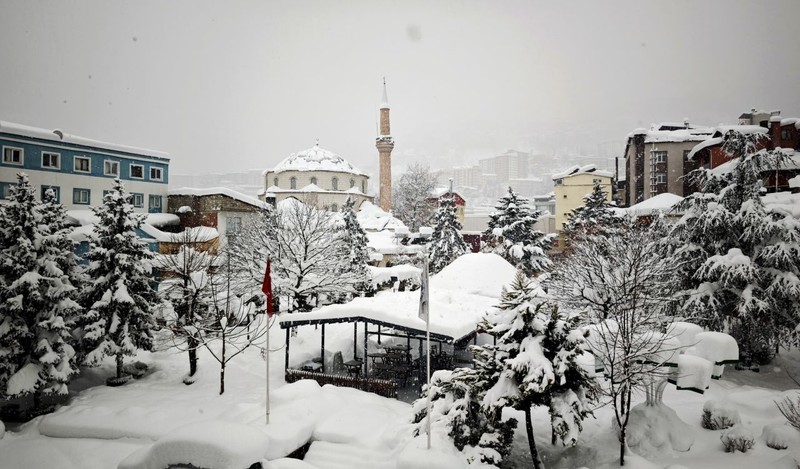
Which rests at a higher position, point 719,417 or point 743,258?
point 743,258

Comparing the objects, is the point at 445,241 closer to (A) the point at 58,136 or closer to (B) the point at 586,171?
(B) the point at 586,171

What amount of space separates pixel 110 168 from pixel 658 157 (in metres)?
40.6

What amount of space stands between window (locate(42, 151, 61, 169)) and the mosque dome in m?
39.4

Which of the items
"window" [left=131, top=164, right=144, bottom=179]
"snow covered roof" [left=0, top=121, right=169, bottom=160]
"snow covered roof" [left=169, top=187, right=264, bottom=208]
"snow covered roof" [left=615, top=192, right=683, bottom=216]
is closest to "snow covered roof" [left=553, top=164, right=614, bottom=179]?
"snow covered roof" [left=615, top=192, right=683, bottom=216]

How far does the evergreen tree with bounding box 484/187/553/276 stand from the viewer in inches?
1355

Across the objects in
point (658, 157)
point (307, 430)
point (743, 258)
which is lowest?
point (307, 430)

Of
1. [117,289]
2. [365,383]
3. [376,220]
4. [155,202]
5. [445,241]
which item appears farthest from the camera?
[376,220]

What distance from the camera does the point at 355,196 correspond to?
2400 inches

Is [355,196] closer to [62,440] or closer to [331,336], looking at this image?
[331,336]

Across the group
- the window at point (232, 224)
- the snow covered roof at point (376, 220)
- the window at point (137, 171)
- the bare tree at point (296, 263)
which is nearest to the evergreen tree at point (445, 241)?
the snow covered roof at point (376, 220)

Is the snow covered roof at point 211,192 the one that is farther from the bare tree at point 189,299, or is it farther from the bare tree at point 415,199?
the bare tree at point 415,199

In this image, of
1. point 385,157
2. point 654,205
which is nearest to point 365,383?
point 654,205

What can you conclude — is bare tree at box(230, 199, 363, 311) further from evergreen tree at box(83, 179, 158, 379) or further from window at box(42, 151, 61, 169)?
window at box(42, 151, 61, 169)

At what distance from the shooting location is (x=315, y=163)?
62156 millimetres
